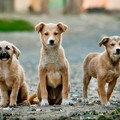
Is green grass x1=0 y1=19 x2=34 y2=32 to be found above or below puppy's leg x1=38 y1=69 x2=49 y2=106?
above

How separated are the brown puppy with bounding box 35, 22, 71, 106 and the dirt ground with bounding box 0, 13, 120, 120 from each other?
0.91 feet

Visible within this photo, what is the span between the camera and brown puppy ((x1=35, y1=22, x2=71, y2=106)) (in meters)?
10.0

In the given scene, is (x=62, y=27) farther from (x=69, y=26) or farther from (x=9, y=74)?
(x=69, y=26)

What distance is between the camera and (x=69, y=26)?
108 ft

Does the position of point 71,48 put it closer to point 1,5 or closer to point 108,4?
point 1,5

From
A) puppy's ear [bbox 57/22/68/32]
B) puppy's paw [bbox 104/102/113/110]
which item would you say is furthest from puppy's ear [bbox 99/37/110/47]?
puppy's paw [bbox 104/102/113/110]

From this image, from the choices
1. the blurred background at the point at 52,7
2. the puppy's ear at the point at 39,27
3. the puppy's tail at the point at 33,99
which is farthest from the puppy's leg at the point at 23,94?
the blurred background at the point at 52,7

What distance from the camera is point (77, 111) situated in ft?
29.8

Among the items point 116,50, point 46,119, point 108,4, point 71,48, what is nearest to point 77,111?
point 46,119

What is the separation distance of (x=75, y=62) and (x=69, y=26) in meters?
14.1

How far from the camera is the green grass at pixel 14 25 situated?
30336 mm

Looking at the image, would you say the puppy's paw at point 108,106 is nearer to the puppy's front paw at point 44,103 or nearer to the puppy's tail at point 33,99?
the puppy's front paw at point 44,103

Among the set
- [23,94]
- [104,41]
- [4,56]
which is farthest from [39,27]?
[23,94]

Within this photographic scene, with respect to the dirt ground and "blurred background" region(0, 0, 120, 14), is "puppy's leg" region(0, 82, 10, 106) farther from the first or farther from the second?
"blurred background" region(0, 0, 120, 14)
